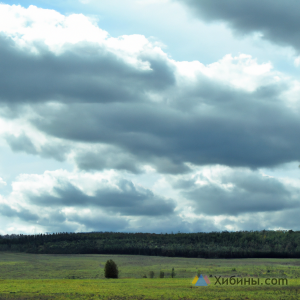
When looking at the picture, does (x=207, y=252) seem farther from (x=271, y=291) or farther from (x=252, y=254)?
(x=271, y=291)

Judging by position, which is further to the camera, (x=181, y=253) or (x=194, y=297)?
(x=181, y=253)

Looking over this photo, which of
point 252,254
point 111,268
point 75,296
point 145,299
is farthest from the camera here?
point 252,254

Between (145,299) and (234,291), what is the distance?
14.4 meters

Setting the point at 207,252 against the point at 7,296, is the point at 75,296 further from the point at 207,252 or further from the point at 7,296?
the point at 207,252

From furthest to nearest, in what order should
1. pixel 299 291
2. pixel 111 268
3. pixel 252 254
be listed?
pixel 252 254, pixel 111 268, pixel 299 291

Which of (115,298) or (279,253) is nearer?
(115,298)

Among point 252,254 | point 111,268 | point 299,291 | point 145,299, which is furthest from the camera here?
point 252,254

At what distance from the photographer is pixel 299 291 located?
168 ft

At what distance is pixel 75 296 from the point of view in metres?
46.9

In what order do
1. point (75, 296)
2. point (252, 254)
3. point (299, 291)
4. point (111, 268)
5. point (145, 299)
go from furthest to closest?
point (252, 254), point (111, 268), point (299, 291), point (75, 296), point (145, 299)

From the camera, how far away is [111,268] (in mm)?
82750

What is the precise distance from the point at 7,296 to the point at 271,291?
31.2 m

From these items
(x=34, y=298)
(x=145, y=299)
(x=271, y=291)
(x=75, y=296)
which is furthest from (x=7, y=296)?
(x=271, y=291)

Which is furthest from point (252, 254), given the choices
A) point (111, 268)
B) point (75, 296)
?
point (75, 296)
